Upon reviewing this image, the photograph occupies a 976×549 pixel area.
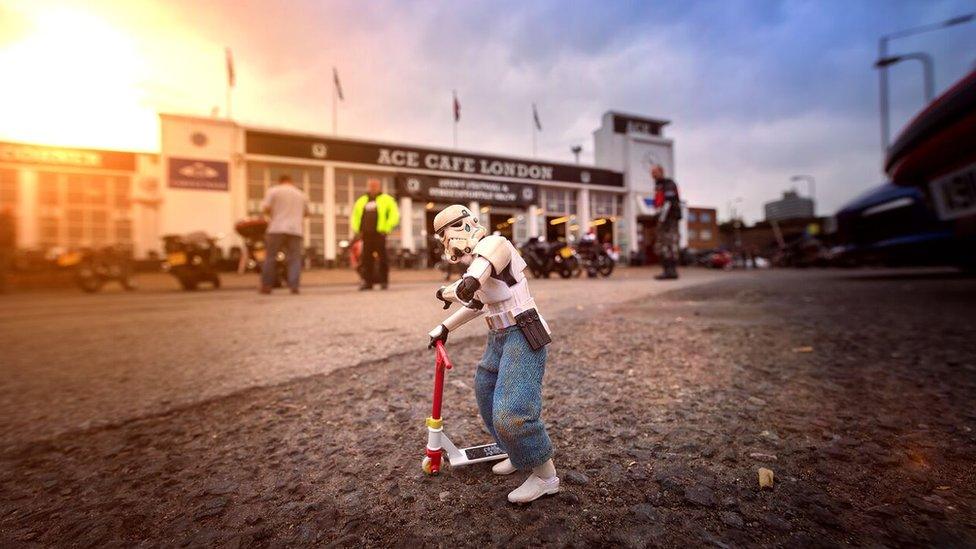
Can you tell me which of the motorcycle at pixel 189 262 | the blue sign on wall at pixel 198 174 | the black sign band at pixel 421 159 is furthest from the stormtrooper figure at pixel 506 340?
the black sign band at pixel 421 159

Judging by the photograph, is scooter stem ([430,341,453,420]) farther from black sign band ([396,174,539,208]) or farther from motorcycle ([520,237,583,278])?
black sign band ([396,174,539,208])

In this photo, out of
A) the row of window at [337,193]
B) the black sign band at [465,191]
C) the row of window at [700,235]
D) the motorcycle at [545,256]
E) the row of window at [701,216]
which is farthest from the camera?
the row of window at [701,216]

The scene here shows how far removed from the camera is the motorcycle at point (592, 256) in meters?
12.4

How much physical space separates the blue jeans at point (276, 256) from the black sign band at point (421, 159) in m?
16.4

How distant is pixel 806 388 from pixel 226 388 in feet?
9.38

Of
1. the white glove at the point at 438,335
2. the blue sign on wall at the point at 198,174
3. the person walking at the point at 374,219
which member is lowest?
the white glove at the point at 438,335

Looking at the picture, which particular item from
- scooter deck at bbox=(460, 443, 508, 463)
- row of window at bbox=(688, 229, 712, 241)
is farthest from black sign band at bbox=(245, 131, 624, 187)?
row of window at bbox=(688, 229, 712, 241)

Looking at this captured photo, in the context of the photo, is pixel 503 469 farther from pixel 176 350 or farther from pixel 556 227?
pixel 556 227

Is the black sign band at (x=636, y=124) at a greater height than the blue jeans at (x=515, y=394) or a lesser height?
greater

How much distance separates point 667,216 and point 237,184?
65.4 feet

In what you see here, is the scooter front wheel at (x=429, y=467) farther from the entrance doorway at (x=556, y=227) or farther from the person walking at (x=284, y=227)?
the entrance doorway at (x=556, y=227)

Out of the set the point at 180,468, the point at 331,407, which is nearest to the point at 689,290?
the point at 331,407

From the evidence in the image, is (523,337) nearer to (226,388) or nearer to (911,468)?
(911,468)

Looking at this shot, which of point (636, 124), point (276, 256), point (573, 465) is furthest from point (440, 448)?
point (636, 124)
